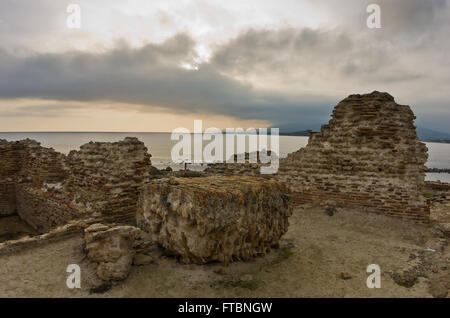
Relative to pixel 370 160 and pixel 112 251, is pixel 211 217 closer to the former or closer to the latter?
pixel 112 251

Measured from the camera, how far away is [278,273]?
16.5 ft

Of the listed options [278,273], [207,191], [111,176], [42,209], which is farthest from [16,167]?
[278,273]

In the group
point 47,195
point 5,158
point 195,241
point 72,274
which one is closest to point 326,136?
point 195,241

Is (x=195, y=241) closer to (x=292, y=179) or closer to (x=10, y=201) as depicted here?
(x=292, y=179)

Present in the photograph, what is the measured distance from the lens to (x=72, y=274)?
4.64 m

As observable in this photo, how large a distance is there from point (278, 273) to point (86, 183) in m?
5.41

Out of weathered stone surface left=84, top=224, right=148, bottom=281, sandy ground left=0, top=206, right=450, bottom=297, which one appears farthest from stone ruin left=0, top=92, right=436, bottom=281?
sandy ground left=0, top=206, right=450, bottom=297

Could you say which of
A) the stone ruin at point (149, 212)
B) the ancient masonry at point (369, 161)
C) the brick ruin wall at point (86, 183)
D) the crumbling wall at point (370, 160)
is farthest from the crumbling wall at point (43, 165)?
the crumbling wall at point (370, 160)

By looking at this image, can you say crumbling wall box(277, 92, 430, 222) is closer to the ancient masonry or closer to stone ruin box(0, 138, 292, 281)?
the ancient masonry

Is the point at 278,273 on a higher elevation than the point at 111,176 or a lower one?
lower

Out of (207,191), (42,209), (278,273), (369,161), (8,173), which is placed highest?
(369,161)

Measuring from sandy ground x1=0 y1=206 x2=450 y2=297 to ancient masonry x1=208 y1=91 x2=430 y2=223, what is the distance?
1.52m

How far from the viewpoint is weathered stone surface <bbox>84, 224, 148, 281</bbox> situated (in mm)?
4512

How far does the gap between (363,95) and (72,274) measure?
8.74 metres
